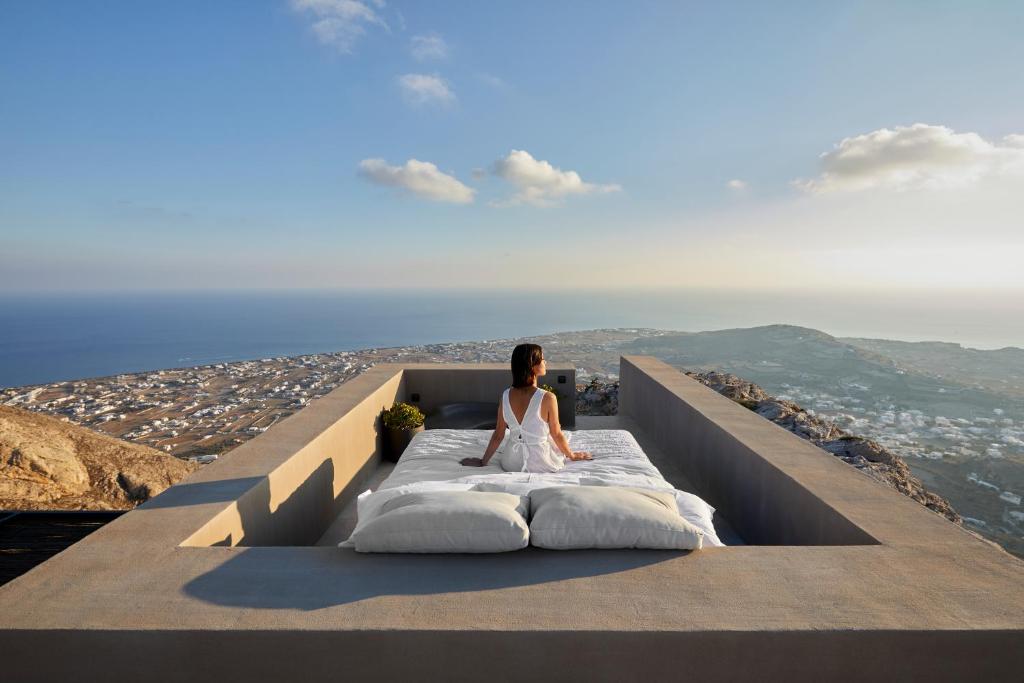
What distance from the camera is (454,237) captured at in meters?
32.3

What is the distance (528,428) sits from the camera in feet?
10.1

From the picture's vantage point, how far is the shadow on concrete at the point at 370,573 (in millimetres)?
1501

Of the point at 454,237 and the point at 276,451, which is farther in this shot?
the point at 454,237

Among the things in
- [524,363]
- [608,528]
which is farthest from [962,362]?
[608,528]

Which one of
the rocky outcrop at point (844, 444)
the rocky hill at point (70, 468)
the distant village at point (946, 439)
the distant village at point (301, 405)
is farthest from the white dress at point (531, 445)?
the distant village at point (946, 439)

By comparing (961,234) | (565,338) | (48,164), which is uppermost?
(48,164)

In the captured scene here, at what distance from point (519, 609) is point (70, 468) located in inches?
243

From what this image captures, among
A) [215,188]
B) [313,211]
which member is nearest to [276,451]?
[313,211]

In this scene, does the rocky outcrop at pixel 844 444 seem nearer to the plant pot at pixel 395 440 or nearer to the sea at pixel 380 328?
the plant pot at pixel 395 440

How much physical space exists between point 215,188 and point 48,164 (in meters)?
15.2

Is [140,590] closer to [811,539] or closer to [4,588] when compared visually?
[4,588]

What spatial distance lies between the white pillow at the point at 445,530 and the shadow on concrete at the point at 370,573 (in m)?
0.04

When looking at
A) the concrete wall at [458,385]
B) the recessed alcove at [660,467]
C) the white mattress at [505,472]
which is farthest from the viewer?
the concrete wall at [458,385]

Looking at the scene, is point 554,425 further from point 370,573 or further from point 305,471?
point 370,573
